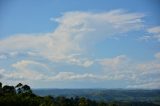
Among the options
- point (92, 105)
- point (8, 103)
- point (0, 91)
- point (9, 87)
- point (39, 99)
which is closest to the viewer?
point (8, 103)

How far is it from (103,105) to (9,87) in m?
34.5

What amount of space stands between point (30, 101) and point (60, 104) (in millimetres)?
21294

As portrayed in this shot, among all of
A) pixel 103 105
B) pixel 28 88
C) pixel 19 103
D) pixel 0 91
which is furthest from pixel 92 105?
pixel 19 103

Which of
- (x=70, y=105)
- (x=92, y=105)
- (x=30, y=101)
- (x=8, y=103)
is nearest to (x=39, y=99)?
(x=30, y=101)

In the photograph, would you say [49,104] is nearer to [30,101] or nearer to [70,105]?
[30,101]

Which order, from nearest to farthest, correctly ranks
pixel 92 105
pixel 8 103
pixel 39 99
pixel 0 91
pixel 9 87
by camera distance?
pixel 8 103, pixel 39 99, pixel 0 91, pixel 9 87, pixel 92 105

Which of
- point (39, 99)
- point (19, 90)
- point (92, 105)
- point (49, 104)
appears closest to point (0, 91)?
point (19, 90)

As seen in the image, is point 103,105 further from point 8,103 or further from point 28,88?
point 8,103

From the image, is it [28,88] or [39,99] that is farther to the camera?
[28,88]

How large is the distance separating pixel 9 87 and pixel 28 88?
800cm

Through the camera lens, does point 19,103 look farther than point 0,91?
No

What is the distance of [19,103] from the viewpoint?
107 m

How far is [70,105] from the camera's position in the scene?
440ft

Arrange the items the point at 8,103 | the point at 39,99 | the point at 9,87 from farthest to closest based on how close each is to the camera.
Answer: the point at 9,87, the point at 39,99, the point at 8,103
